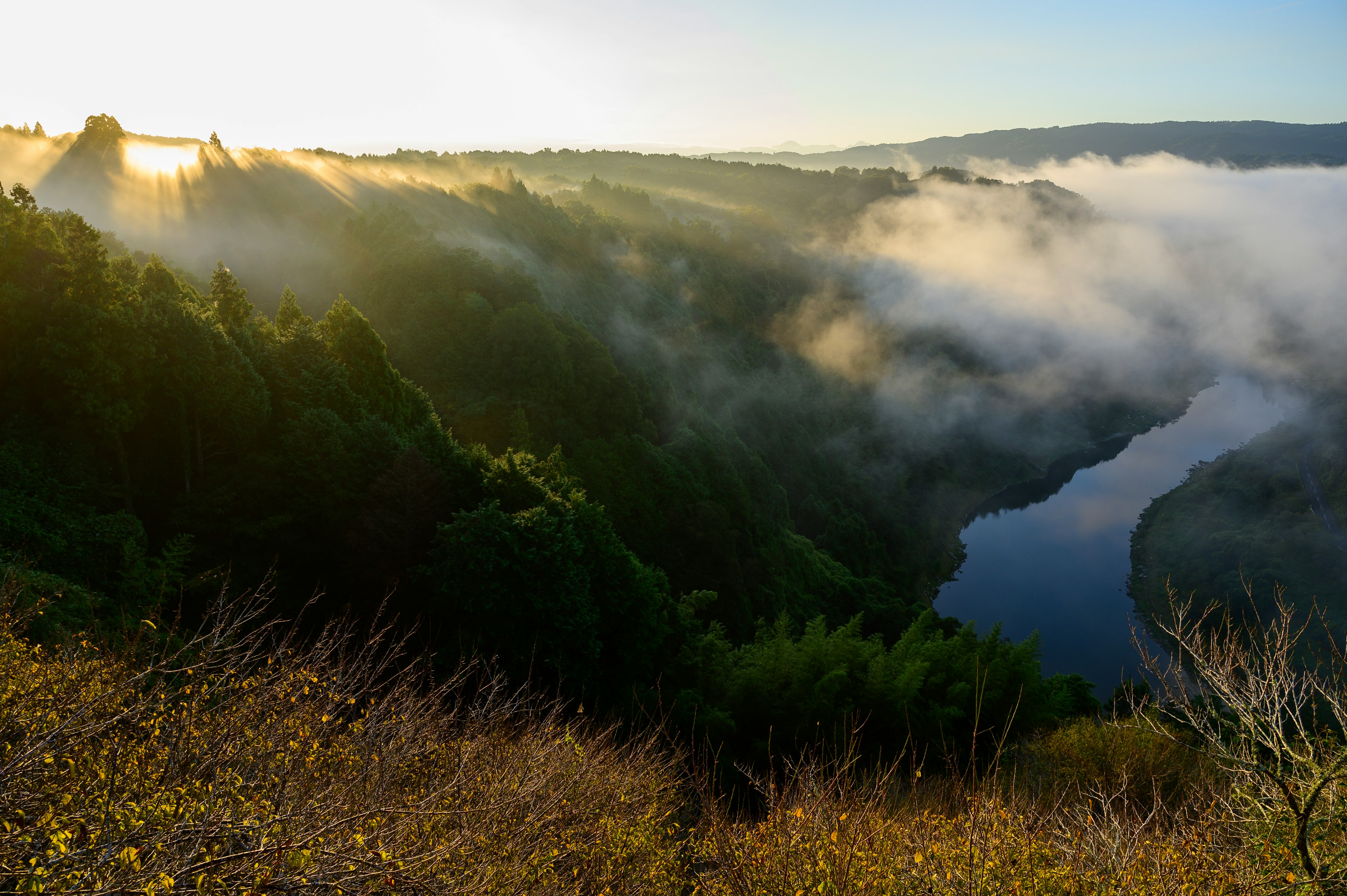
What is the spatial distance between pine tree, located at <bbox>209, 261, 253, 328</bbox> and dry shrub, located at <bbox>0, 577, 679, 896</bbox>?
20.9 m

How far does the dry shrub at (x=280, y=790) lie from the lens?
5.88 metres

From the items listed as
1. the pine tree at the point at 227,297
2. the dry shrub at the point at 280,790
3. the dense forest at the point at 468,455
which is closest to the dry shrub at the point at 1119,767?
the dense forest at the point at 468,455

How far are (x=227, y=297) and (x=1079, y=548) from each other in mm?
95344

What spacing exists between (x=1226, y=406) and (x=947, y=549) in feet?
377

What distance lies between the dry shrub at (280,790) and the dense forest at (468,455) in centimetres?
283

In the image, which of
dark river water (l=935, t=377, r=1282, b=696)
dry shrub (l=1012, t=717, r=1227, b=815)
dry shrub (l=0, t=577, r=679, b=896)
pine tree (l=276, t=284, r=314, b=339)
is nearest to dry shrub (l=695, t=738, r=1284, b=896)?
dry shrub (l=0, t=577, r=679, b=896)

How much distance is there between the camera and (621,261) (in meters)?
88.6

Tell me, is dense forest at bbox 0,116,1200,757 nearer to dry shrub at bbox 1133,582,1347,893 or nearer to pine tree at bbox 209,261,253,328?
pine tree at bbox 209,261,253,328

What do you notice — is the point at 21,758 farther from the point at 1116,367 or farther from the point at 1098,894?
the point at 1116,367

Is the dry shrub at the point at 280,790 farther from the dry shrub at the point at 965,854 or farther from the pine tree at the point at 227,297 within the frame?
the pine tree at the point at 227,297

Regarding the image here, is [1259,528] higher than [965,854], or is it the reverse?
[965,854]

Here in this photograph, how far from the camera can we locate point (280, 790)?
746 centimetres

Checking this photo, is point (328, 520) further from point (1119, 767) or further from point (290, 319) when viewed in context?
point (1119, 767)

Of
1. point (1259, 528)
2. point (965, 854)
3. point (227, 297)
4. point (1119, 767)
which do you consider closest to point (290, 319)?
point (227, 297)
